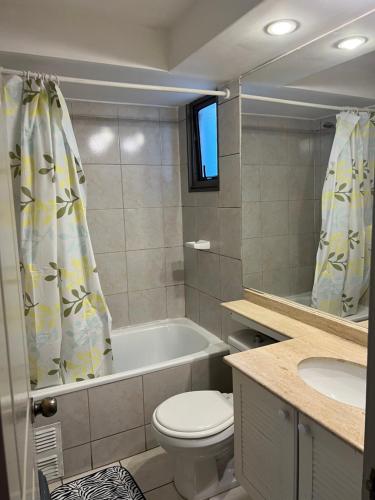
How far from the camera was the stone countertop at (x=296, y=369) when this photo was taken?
3.43 feet

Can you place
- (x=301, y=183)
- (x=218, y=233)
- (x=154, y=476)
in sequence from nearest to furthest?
(x=301, y=183), (x=154, y=476), (x=218, y=233)

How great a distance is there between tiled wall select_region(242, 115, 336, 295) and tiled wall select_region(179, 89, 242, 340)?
0.08 metres

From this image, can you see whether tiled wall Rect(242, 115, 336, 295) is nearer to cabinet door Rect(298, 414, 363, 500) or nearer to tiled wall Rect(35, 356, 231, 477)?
tiled wall Rect(35, 356, 231, 477)

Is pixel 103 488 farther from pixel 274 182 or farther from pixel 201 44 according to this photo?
pixel 201 44

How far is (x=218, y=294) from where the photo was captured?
260cm

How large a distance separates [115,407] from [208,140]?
1896 millimetres

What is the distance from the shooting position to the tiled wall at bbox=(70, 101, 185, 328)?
2.69 metres

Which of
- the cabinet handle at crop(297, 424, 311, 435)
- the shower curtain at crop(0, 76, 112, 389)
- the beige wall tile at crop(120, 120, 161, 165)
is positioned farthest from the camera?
the beige wall tile at crop(120, 120, 161, 165)

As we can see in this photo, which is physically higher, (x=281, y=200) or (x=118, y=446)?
(x=281, y=200)

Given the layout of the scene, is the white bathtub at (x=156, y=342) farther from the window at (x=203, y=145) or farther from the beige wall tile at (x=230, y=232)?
the window at (x=203, y=145)

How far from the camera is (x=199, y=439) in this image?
5.49 ft

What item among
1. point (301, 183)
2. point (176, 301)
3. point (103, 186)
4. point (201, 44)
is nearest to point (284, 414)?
point (301, 183)

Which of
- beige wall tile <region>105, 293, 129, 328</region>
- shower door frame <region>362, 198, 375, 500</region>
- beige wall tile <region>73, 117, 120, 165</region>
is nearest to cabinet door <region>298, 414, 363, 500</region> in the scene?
shower door frame <region>362, 198, 375, 500</region>

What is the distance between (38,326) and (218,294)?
1.21 metres
